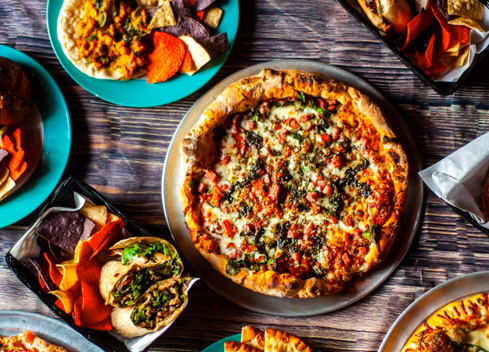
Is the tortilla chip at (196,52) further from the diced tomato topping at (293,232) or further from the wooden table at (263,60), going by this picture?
the diced tomato topping at (293,232)

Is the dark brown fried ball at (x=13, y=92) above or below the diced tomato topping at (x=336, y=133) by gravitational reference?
above

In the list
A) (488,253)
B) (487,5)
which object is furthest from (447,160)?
(487,5)

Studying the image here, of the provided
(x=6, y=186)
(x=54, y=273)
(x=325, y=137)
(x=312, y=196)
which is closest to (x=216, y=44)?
(x=325, y=137)

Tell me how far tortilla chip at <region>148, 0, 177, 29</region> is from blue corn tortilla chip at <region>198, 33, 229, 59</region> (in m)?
0.28

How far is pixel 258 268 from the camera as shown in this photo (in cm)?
358

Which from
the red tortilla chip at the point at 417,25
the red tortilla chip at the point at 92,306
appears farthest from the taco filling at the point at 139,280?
the red tortilla chip at the point at 417,25

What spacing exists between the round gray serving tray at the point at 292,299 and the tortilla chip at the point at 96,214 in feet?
1.52

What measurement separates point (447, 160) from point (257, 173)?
1.34 metres

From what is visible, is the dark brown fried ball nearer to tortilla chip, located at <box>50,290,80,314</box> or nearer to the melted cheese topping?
tortilla chip, located at <box>50,290,80,314</box>

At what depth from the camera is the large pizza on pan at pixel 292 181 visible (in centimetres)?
354

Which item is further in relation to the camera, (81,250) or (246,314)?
(246,314)

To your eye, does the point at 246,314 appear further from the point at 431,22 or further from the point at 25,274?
the point at 431,22

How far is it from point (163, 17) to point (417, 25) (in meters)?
1.82

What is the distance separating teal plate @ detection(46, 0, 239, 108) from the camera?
3.84 meters
